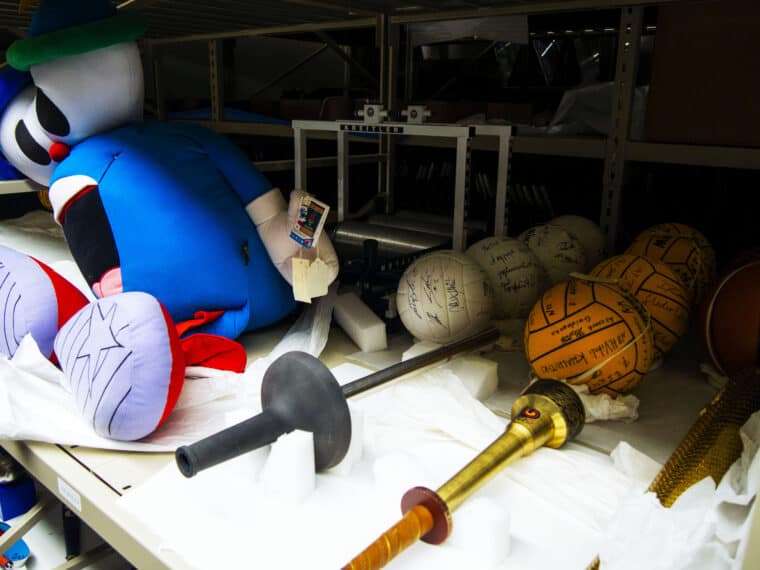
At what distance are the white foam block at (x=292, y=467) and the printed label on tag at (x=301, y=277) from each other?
0.42 m

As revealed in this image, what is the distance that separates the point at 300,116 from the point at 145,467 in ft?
6.27

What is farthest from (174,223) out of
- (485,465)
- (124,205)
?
(485,465)

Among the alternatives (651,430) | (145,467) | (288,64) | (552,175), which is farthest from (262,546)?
(288,64)

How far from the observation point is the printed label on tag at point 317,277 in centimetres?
120

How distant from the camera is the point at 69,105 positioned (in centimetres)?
122

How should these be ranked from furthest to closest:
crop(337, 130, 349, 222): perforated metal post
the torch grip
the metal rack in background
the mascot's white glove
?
crop(337, 130, 349, 222): perforated metal post → the metal rack in background → the mascot's white glove → the torch grip

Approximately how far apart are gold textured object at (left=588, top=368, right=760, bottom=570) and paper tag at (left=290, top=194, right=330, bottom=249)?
2.32 ft

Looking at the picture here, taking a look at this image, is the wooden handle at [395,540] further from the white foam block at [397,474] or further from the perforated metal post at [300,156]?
the perforated metal post at [300,156]

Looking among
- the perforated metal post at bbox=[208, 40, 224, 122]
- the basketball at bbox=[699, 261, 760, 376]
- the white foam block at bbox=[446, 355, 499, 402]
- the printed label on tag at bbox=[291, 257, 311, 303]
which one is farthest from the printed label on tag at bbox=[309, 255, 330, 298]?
the perforated metal post at bbox=[208, 40, 224, 122]

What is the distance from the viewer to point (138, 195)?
1.19 metres

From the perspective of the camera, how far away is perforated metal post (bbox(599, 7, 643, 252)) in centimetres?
156

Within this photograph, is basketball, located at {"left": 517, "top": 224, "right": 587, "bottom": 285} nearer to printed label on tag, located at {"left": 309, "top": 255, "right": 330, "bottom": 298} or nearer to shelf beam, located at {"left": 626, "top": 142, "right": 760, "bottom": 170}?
shelf beam, located at {"left": 626, "top": 142, "right": 760, "bottom": 170}
